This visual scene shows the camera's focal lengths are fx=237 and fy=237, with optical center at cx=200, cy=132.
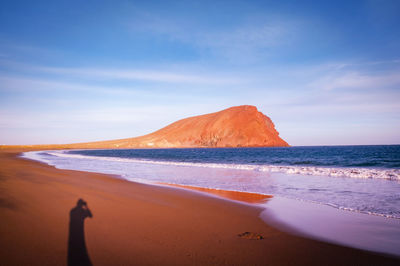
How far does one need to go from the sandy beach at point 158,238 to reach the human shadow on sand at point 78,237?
9cm

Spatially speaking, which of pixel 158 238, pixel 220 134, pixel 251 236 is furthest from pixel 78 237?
pixel 220 134

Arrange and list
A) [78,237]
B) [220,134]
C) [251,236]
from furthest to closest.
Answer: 1. [220,134]
2. [251,236]
3. [78,237]

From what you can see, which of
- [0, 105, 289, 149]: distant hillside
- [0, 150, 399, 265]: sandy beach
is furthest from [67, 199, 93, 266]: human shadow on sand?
[0, 105, 289, 149]: distant hillside

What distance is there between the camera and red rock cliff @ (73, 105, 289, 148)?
14489cm

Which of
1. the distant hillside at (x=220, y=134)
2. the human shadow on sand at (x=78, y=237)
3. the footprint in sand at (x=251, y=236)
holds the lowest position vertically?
the footprint in sand at (x=251, y=236)

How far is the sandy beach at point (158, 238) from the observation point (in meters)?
3.98

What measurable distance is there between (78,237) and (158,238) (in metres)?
1.64

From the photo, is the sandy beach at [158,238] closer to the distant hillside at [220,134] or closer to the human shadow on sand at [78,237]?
the human shadow on sand at [78,237]

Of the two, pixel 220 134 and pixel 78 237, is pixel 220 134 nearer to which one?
pixel 220 134

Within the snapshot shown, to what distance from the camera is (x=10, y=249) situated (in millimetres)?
4152

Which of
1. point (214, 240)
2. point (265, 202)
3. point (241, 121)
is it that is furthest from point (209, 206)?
point (241, 121)

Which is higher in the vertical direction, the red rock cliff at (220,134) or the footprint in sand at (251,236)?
the red rock cliff at (220,134)

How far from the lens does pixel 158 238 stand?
489 cm

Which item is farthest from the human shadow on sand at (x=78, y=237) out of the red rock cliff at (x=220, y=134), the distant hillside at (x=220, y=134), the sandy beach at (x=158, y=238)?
the red rock cliff at (x=220, y=134)
